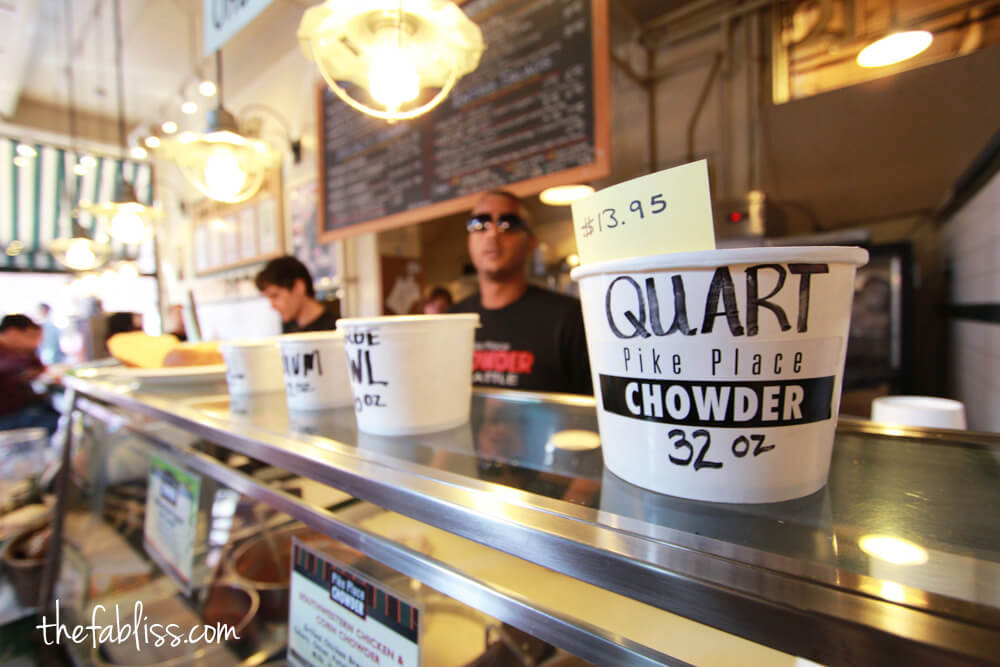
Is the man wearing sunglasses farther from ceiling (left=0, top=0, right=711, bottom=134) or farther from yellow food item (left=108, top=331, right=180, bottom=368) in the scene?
ceiling (left=0, top=0, right=711, bottom=134)

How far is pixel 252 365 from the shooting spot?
0.91 metres

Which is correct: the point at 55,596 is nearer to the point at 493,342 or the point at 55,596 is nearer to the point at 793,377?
the point at 493,342

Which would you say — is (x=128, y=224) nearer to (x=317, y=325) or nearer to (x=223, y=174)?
(x=317, y=325)

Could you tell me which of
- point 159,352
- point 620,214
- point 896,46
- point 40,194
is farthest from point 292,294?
point 40,194

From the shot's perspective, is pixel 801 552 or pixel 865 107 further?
pixel 865 107

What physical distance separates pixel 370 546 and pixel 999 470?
590 mm

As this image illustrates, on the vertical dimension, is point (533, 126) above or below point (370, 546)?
above

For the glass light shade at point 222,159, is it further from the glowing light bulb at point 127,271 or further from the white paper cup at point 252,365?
the glowing light bulb at point 127,271

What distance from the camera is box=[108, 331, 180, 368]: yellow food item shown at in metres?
1.49

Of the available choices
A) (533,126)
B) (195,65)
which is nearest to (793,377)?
(533,126)

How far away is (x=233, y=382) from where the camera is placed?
3.05ft

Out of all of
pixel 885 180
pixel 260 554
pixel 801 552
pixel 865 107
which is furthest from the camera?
pixel 885 180

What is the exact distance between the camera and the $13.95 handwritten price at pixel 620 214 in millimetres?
352

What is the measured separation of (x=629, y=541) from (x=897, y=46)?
1970mm
